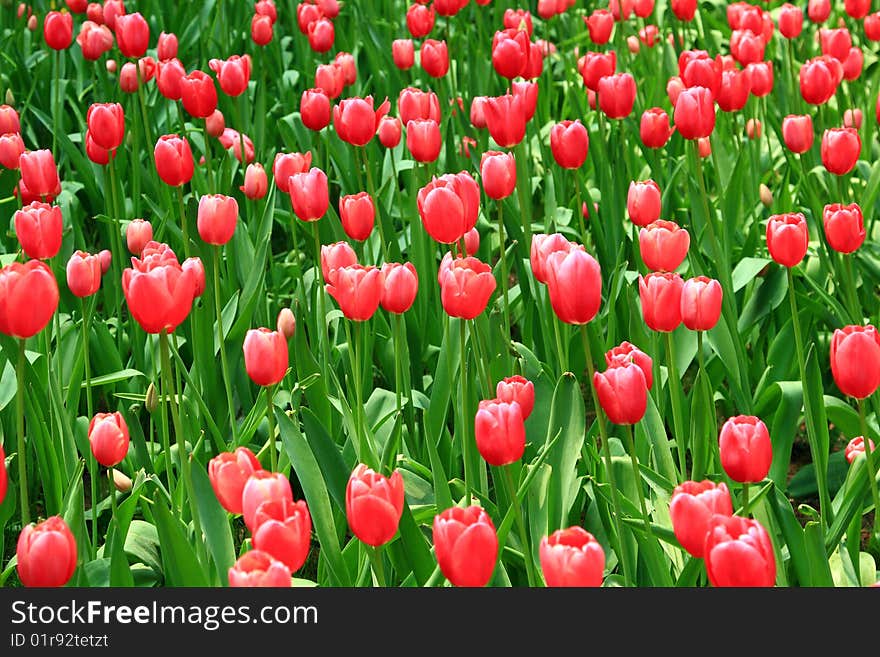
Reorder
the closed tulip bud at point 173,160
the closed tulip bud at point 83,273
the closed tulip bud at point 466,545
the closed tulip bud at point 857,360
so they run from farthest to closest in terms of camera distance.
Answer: the closed tulip bud at point 173,160, the closed tulip bud at point 83,273, the closed tulip bud at point 857,360, the closed tulip bud at point 466,545

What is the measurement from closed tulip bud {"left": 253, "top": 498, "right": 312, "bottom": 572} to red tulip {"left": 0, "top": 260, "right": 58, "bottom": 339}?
0.52 m

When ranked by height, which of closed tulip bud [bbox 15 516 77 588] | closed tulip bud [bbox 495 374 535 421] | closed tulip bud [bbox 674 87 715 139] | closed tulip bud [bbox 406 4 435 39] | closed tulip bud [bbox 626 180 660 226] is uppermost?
closed tulip bud [bbox 406 4 435 39]

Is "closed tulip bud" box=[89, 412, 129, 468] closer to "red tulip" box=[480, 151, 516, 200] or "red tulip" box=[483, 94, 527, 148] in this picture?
"red tulip" box=[480, 151, 516, 200]

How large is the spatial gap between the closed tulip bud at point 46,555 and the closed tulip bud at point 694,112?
5.78ft

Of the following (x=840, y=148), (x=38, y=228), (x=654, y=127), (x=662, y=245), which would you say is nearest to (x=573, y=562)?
(x=662, y=245)

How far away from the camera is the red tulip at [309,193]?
2498mm

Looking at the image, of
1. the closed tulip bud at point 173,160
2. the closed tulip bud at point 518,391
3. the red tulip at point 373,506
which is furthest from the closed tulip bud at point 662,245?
the closed tulip bud at point 173,160

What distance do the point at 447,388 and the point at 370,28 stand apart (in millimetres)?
2657

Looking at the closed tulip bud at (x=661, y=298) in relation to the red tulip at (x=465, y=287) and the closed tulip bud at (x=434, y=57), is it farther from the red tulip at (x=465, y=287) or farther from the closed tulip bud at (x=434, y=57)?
the closed tulip bud at (x=434, y=57)

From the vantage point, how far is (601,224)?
3604 mm

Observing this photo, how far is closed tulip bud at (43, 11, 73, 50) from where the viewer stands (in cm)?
358

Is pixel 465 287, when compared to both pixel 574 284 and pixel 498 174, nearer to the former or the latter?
pixel 574 284

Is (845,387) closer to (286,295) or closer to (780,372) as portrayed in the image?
(780,372)

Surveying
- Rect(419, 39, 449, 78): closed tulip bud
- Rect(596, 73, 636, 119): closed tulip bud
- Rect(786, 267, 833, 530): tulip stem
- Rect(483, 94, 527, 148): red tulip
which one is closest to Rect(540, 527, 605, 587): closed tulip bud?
Rect(786, 267, 833, 530): tulip stem
